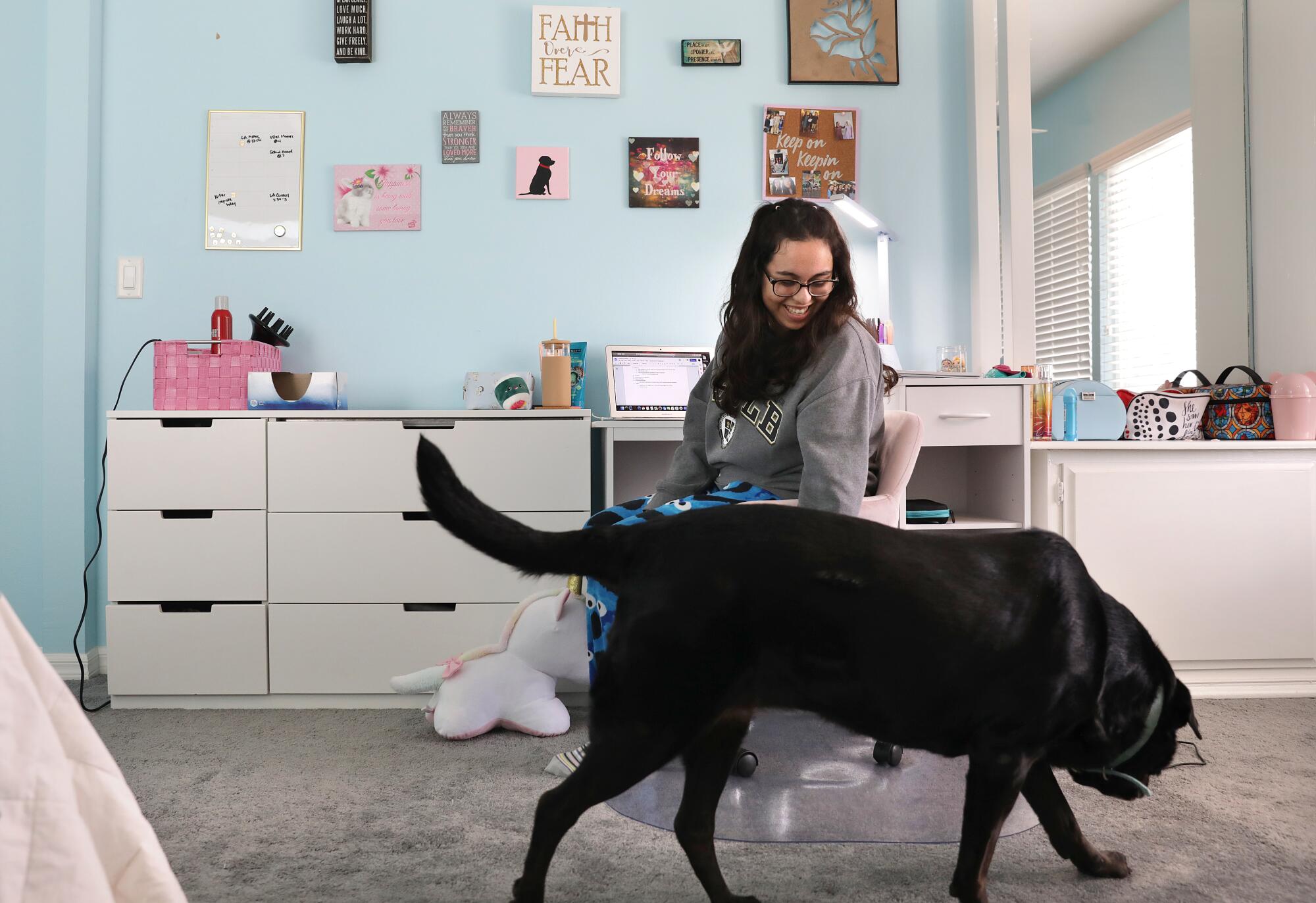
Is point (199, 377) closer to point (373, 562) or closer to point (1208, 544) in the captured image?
point (373, 562)

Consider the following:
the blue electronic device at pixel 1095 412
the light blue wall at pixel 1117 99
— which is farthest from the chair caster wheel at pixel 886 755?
the light blue wall at pixel 1117 99

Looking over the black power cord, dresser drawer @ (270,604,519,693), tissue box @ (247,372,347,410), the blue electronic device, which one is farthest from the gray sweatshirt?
the black power cord

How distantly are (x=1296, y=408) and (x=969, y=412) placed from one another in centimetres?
91

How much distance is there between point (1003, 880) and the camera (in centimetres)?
129

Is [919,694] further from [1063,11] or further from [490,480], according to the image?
[1063,11]

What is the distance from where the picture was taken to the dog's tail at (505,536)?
38.1 inches

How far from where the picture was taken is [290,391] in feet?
7.91

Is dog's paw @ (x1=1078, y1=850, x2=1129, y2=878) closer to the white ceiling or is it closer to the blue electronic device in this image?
the blue electronic device

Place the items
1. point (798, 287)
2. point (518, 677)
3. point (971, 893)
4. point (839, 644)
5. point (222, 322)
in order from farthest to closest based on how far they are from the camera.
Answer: point (222, 322) → point (518, 677) → point (798, 287) → point (971, 893) → point (839, 644)

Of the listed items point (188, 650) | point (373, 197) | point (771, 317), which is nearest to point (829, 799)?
point (771, 317)

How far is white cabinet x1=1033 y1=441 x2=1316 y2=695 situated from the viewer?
238 centimetres

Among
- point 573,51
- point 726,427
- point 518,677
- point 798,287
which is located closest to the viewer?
point 798,287

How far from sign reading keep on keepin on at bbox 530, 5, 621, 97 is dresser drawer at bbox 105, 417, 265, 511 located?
136 cm

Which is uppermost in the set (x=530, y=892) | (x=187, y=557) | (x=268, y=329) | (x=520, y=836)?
(x=268, y=329)
